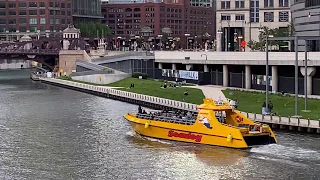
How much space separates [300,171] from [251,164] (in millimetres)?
4690

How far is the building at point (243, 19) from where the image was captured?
165 metres

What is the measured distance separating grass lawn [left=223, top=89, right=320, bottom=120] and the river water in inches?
339

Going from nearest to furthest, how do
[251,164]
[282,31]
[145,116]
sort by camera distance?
[251,164] → [145,116] → [282,31]

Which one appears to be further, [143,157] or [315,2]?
[315,2]

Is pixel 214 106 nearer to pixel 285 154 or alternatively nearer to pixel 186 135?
pixel 186 135

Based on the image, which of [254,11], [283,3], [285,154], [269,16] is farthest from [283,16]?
[285,154]

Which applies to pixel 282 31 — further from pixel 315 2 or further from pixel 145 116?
pixel 145 116

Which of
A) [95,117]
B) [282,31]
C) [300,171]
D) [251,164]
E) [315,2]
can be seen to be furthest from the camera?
[282,31]

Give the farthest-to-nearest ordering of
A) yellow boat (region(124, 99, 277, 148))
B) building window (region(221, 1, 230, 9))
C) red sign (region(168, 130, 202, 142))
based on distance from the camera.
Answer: building window (region(221, 1, 230, 9)) < red sign (region(168, 130, 202, 142)) < yellow boat (region(124, 99, 277, 148))

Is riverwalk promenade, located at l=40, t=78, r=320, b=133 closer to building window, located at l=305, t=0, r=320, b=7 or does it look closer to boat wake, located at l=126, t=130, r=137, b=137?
boat wake, located at l=126, t=130, r=137, b=137

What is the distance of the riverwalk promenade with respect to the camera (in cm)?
7069

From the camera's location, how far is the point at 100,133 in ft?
247

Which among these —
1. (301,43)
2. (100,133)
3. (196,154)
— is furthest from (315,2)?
(196,154)

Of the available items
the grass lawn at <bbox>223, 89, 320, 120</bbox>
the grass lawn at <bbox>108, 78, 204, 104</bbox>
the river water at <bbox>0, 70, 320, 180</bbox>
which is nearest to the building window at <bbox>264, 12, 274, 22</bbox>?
the grass lawn at <bbox>108, 78, 204, 104</bbox>
